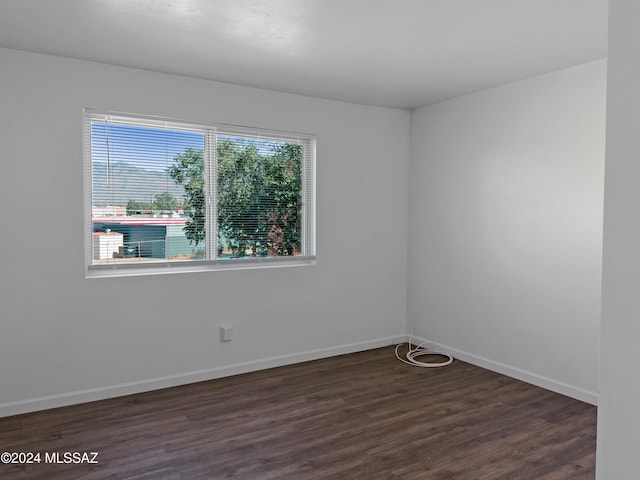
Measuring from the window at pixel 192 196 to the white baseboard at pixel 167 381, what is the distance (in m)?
0.88

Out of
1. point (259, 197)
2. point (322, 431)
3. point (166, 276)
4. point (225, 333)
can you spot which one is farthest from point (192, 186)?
point (322, 431)

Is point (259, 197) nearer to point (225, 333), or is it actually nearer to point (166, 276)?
point (166, 276)

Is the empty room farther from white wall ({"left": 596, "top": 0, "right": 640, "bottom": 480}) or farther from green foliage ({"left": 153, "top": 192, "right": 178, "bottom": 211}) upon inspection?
white wall ({"left": 596, "top": 0, "right": 640, "bottom": 480})

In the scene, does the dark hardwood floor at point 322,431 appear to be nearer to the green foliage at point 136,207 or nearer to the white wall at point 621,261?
the green foliage at point 136,207

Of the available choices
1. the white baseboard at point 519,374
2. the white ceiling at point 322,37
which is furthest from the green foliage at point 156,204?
the white baseboard at point 519,374

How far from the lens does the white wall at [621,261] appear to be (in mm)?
844

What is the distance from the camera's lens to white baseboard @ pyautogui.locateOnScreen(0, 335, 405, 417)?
3.33 metres

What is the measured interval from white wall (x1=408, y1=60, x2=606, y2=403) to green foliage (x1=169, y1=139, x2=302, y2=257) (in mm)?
1413

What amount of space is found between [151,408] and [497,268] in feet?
10.1

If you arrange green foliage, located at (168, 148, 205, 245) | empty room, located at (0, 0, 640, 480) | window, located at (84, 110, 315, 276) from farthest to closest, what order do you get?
green foliage, located at (168, 148, 205, 245) → window, located at (84, 110, 315, 276) → empty room, located at (0, 0, 640, 480)

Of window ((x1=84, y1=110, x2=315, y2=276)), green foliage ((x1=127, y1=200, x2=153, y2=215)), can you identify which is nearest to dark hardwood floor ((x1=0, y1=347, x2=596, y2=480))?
window ((x1=84, y1=110, x2=315, y2=276))

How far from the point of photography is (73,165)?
3.44 m

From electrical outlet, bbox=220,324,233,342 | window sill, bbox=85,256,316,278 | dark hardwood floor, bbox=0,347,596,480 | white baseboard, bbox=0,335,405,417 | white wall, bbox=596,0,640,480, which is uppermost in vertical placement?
white wall, bbox=596,0,640,480

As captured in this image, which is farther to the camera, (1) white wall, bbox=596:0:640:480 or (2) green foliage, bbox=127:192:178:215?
(2) green foliage, bbox=127:192:178:215
